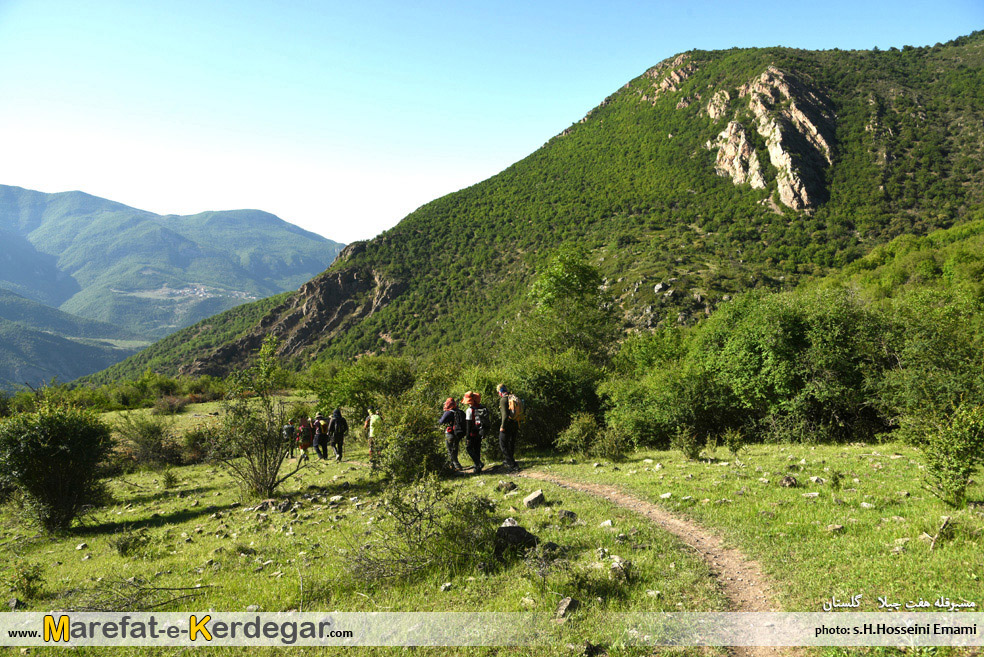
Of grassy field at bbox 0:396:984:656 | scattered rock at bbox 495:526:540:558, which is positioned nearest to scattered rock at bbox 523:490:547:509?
grassy field at bbox 0:396:984:656

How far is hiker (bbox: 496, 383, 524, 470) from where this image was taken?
37.9ft

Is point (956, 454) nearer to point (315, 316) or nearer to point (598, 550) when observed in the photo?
point (598, 550)

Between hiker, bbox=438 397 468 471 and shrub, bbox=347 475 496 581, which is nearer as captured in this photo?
shrub, bbox=347 475 496 581

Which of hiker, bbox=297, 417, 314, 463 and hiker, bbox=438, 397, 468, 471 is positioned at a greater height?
hiker, bbox=438, 397, 468, 471

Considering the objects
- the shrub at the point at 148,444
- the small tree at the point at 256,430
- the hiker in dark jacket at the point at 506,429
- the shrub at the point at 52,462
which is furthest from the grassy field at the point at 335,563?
the shrub at the point at 148,444

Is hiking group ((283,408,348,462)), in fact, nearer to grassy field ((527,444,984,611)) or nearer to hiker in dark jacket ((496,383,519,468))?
hiker in dark jacket ((496,383,519,468))

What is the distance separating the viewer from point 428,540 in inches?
243

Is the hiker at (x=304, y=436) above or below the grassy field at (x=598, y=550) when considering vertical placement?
below

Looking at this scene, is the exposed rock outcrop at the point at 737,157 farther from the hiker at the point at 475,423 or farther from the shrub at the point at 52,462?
the shrub at the point at 52,462

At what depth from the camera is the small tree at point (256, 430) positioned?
1148 centimetres

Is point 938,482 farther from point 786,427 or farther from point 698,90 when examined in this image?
point 698,90

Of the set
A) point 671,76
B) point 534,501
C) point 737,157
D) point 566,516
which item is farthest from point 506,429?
point 671,76

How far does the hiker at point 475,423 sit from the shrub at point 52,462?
1046 centimetres

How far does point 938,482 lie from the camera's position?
20.7 ft
